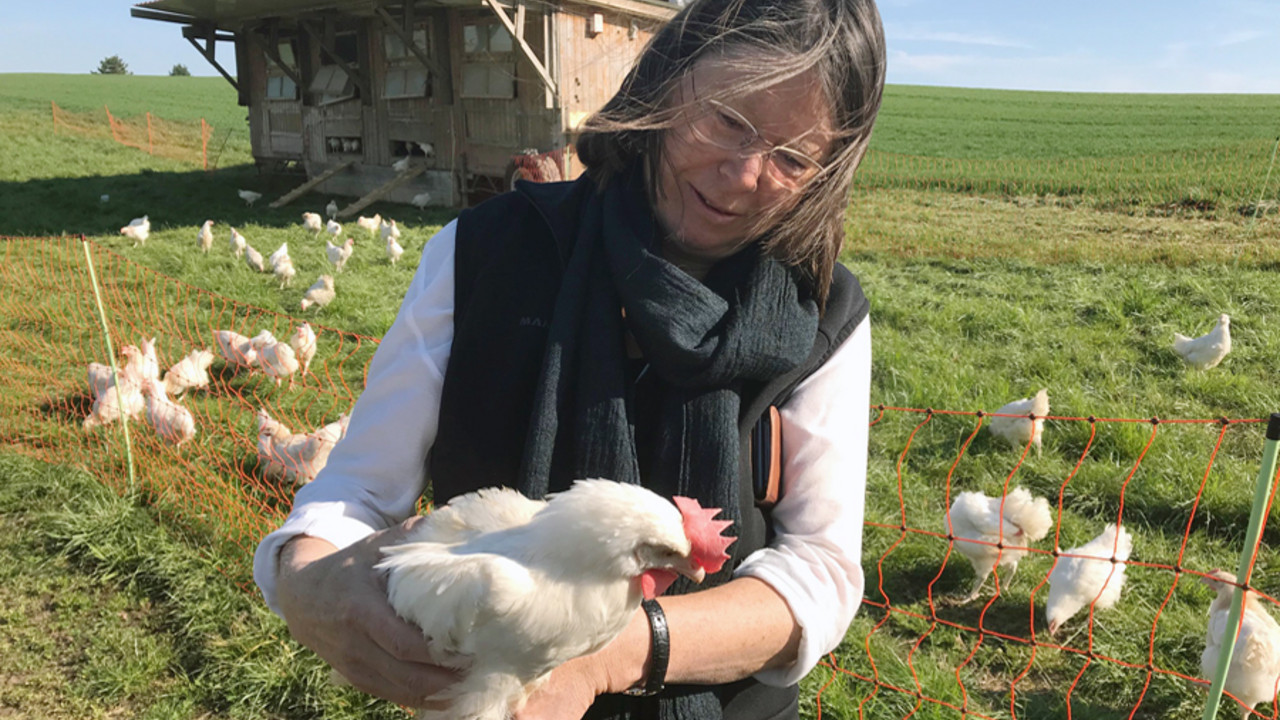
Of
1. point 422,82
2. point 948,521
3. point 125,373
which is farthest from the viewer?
point 422,82

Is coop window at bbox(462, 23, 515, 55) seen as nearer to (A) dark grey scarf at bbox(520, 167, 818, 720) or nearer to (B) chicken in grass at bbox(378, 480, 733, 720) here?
(A) dark grey scarf at bbox(520, 167, 818, 720)

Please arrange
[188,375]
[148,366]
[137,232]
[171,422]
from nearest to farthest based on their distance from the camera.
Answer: [171,422] < [148,366] < [188,375] < [137,232]

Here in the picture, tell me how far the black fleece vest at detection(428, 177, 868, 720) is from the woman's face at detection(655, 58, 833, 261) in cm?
21

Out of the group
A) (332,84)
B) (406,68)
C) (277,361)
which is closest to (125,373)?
(277,361)

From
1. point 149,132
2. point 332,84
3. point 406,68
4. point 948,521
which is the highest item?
point 406,68

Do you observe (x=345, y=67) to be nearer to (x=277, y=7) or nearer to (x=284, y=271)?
(x=277, y=7)

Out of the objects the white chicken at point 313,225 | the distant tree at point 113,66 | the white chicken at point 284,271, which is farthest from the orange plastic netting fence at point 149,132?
the distant tree at point 113,66

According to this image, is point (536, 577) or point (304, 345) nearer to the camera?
point (536, 577)

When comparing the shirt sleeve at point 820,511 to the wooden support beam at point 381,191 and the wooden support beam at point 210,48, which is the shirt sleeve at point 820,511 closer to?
the wooden support beam at point 381,191

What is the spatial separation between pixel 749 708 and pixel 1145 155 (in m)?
23.5

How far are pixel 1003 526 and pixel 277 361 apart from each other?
4495 millimetres

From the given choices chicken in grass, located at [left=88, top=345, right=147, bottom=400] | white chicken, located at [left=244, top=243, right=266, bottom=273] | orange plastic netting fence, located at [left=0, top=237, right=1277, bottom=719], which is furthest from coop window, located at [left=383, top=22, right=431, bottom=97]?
chicken in grass, located at [left=88, top=345, right=147, bottom=400]

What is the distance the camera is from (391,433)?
51.4 inches

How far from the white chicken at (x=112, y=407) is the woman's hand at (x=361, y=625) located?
4204 millimetres
